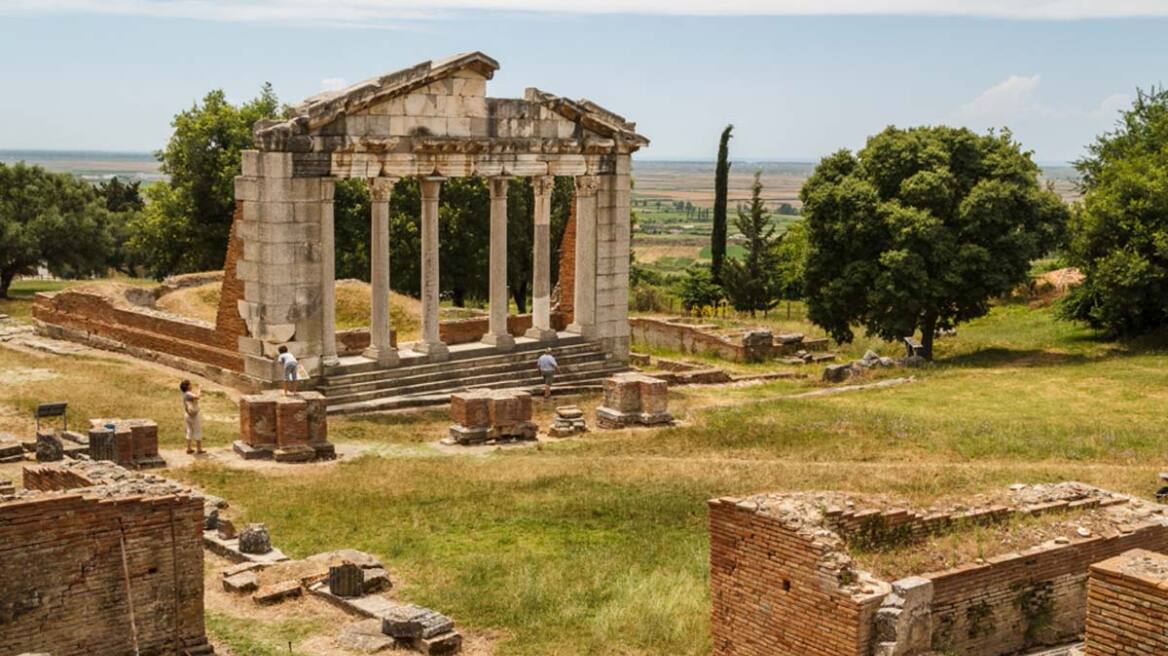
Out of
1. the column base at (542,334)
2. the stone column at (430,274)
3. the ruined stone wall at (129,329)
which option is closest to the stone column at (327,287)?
the ruined stone wall at (129,329)

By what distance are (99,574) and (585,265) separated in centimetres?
2354

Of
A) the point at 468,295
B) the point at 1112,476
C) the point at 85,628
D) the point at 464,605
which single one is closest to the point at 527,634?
the point at 464,605

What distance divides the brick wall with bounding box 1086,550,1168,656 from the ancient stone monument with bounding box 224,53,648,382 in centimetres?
2223

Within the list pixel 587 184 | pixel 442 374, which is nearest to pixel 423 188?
pixel 442 374

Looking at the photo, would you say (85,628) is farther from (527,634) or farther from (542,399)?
(542,399)

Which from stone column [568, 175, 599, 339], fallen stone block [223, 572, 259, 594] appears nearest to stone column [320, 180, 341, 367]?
stone column [568, 175, 599, 339]

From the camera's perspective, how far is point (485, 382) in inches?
1380

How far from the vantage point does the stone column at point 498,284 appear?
36125 mm

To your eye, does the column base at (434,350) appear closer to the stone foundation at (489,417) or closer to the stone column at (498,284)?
the stone column at (498,284)

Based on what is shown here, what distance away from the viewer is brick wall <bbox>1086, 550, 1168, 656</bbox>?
1320cm

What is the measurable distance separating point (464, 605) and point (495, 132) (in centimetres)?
1936

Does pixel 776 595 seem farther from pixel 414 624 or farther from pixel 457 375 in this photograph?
pixel 457 375

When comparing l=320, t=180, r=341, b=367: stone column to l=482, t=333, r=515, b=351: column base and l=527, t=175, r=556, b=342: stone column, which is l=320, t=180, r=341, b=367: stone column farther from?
l=527, t=175, r=556, b=342: stone column

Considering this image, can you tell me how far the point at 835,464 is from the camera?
84.9ft
